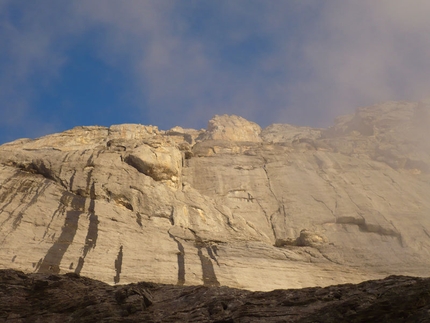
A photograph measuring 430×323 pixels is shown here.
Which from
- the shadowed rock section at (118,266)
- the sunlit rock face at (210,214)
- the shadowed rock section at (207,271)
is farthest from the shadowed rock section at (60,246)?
the shadowed rock section at (207,271)

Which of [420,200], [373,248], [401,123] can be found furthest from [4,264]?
[401,123]

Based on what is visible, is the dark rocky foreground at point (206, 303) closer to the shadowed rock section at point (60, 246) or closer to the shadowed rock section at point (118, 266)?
the shadowed rock section at point (60, 246)

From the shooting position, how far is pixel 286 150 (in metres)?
49.6

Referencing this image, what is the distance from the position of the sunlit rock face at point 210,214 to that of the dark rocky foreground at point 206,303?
7470mm

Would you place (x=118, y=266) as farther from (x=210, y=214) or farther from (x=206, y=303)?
(x=206, y=303)

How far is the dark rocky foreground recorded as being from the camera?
38.5 ft

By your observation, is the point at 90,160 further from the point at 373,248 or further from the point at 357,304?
the point at 357,304

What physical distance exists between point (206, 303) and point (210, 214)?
59.9 ft

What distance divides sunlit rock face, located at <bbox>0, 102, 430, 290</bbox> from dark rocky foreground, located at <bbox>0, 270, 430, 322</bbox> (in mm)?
7470

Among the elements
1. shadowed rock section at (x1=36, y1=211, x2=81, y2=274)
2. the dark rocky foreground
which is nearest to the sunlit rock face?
shadowed rock section at (x1=36, y1=211, x2=81, y2=274)

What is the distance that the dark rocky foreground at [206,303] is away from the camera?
11734 millimetres

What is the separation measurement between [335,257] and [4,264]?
2050 centimetres

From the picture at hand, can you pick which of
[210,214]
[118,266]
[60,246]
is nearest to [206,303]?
[118,266]

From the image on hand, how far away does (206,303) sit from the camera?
45.6 ft
